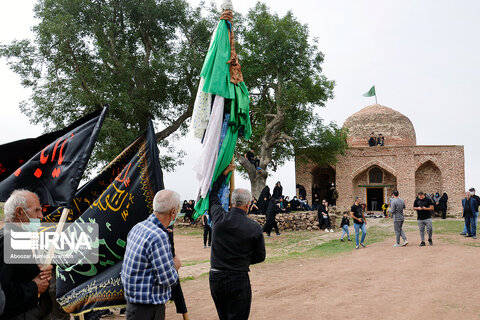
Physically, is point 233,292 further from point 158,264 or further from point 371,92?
point 371,92

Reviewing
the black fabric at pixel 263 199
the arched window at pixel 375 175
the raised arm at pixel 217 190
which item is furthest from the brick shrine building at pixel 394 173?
the raised arm at pixel 217 190

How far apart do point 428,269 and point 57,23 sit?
1775 cm

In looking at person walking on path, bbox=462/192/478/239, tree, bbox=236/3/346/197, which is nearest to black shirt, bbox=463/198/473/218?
person walking on path, bbox=462/192/478/239

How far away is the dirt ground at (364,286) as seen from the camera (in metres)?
5.70

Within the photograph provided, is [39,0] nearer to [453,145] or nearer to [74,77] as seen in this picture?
[74,77]

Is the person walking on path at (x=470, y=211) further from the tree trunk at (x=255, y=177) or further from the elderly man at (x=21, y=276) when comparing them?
the elderly man at (x=21, y=276)

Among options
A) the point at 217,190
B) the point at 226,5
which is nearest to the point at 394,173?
the point at 226,5

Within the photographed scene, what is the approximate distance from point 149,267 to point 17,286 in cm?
84

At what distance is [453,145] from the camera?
2808cm

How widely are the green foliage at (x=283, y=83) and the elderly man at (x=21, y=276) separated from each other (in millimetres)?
20176

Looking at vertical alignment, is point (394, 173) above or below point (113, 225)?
above

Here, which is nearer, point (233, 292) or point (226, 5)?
point (233, 292)

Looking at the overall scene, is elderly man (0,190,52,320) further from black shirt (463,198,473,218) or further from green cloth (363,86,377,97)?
green cloth (363,86,377,97)

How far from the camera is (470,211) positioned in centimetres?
1323
